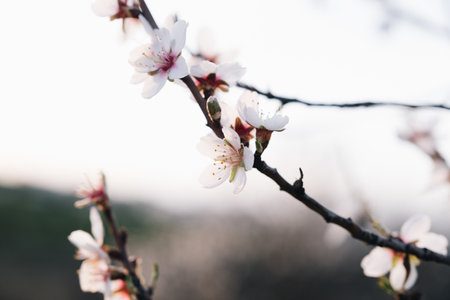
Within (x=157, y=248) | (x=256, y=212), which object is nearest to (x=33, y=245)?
(x=157, y=248)

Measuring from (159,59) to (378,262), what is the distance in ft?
2.00

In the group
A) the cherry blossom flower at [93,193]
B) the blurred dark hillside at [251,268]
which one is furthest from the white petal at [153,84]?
the blurred dark hillside at [251,268]

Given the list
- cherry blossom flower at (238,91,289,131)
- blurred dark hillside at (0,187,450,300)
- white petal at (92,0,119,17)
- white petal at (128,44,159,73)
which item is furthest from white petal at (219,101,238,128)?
blurred dark hillside at (0,187,450,300)

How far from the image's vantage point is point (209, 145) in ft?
2.16

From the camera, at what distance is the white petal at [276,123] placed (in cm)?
60

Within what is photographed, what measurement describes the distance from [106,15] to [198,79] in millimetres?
233

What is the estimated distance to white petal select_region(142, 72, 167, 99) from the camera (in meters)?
0.69

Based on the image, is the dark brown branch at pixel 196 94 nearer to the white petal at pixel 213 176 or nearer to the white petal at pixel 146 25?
the white petal at pixel 146 25

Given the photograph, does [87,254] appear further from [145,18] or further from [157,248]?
[157,248]

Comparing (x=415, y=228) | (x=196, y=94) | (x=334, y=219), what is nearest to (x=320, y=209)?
(x=334, y=219)

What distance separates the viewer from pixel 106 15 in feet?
2.42

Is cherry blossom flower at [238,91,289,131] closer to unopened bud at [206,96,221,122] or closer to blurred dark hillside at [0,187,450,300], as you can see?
unopened bud at [206,96,221,122]

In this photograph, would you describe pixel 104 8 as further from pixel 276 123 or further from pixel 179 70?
pixel 276 123

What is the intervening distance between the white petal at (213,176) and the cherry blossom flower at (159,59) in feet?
0.58
